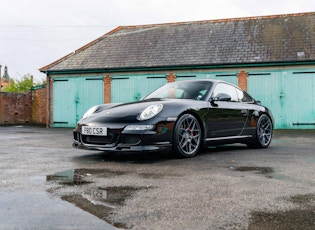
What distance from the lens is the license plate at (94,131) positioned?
221 inches

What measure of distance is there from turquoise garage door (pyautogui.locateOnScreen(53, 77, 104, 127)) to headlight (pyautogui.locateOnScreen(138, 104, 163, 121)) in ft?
47.1

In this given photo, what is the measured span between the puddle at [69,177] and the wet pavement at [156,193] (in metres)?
0.01

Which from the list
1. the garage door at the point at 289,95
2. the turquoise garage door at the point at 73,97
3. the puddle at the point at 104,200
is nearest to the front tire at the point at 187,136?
the puddle at the point at 104,200

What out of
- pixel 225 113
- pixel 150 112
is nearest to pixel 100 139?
pixel 150 112

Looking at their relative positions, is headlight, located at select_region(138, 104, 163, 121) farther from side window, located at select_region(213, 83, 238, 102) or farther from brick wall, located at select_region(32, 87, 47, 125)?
brick wall, located at select_region(32, 87, 47, 125)

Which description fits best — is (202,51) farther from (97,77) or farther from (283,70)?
(97,77)

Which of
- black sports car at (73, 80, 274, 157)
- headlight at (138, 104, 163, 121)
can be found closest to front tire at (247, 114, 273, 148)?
black sports car at (73, 80, 274, 157)

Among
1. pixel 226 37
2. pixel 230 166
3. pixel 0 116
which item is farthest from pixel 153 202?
pixel 0 116

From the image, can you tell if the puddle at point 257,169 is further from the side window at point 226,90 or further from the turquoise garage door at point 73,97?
the turquoise garage door at point 73,97

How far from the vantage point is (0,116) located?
21.9 metres

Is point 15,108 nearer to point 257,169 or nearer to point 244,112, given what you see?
point 244,112

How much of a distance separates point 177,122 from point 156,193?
8.18ft

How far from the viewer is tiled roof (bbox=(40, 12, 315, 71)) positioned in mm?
18016

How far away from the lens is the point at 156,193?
11.4 feet
